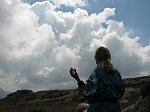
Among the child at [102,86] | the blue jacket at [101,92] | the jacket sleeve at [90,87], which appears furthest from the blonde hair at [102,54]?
the jacket sleeve at [90,87]

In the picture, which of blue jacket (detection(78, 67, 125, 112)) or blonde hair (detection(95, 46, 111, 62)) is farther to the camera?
blonde hair (detection(95, 46, 111, 62))

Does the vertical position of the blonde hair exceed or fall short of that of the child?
it exceeds it

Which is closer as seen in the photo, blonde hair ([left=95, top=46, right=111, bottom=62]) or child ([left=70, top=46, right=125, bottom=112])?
child ([left=70, top=46, right=125, bottom=112])

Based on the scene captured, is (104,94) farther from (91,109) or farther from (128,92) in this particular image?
(128,92)

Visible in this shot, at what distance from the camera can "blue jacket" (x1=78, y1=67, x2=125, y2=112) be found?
27.6 feet

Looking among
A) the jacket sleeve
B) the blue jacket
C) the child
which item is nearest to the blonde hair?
the child

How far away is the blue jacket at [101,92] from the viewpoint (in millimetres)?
8414

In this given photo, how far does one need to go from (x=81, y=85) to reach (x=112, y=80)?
78 centimetres

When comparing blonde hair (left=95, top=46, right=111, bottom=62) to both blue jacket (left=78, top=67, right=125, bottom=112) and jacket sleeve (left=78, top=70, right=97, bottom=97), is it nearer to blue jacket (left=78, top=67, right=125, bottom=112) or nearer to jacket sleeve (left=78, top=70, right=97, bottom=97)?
blue jacket (left=78, top=67, right=125, bottom=112)

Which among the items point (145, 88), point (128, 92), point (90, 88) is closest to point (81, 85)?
point (90, 88)

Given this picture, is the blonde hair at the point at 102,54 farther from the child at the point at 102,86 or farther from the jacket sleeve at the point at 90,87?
the jacket sleeve at the point at 90,87

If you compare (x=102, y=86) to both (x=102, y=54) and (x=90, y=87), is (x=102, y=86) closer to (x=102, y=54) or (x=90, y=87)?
(x=90, y=87)

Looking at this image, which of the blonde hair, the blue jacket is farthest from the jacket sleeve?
the blonde hair

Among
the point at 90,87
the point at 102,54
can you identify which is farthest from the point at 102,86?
the point at 102,54
